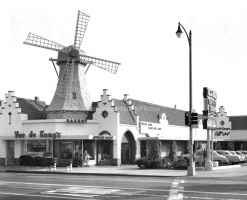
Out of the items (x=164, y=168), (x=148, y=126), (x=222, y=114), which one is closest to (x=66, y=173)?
(x=164, y=168)

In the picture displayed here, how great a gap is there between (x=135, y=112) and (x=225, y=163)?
1151 centimetres

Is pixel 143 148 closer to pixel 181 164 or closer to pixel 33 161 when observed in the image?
pixel 33 161

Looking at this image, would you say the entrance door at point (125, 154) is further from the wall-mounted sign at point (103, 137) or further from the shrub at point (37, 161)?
the shrub at point (37, 161)

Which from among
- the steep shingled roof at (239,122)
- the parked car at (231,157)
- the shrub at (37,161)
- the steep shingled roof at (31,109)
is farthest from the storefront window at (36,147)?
the steep shingled roof at (239,122)

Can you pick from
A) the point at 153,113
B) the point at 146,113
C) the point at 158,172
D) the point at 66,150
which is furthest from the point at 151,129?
the point at 158,172

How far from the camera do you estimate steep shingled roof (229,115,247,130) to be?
6353cm

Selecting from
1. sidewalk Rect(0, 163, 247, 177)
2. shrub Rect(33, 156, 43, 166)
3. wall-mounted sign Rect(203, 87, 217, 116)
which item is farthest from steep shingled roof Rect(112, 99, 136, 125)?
wall-mounted sign Rect(203, 87, 217, 116)

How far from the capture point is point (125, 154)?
46031 mm

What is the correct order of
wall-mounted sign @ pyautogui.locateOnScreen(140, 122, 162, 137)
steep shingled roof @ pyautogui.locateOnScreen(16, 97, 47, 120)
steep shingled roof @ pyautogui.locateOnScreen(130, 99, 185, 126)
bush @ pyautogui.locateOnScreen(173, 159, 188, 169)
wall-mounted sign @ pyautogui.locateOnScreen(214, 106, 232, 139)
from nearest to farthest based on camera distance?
bush @ pyautogui.locateOnScreen(173, 159, 188, 169), steep shingled roof @ pyautogui.locateOnScreen(16, 97, 47, 120), wall-mounted sign @ pyautogui.locateOnScreen(140, 122, 162, 137), steep shingled roof @ pyautogui.locateOnScreen(130, 99, 185, 126), wall-mounted sign @ pyautogui.locateOnScreen(214, 106, 232, 139)

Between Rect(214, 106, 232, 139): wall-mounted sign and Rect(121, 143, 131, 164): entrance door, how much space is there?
67.6 ft

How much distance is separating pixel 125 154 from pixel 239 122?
25261 millimetres

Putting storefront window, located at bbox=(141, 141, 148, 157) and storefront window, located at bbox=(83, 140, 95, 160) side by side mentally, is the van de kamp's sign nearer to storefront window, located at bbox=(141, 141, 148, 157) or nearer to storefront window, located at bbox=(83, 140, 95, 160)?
storefront window, located at bbox=(83, 140, 95, 160)

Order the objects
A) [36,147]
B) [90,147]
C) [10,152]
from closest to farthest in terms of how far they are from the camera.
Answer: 1. [90,147]
2. [36,147]
3. [10,152]

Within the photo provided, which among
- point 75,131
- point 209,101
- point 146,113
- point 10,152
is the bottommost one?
point 10,152
